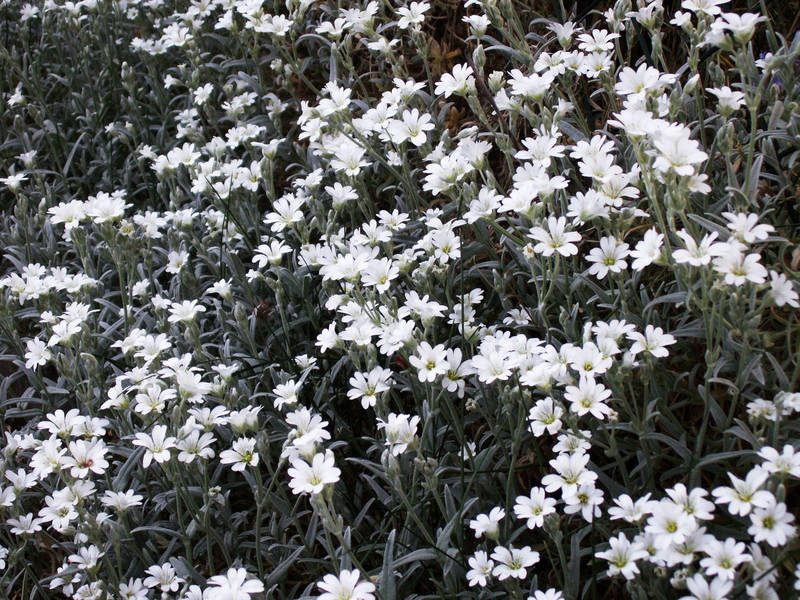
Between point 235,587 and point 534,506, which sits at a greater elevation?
point 235,587

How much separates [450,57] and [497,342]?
2.33m

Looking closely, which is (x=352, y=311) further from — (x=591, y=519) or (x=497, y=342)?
(x=591, y=519)

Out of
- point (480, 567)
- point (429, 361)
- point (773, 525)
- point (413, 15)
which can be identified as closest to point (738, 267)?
point (773, 525)

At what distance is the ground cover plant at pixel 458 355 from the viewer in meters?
2.26

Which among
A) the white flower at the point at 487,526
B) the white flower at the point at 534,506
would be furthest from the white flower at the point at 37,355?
the white flower at the point at 534,506

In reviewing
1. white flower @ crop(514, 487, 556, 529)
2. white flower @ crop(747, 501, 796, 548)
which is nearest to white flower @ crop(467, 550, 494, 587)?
white flower @ crop(514, 487, 556, 529)

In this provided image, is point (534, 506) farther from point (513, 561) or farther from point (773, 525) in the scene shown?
point (773, 525)

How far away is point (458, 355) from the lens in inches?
101

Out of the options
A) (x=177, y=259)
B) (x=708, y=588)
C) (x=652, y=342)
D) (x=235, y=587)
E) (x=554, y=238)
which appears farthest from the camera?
(x=177, y=259)

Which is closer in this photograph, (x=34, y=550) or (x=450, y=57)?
(x=34, y=550)

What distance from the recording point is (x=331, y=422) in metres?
3.18

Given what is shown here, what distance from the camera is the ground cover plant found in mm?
2256

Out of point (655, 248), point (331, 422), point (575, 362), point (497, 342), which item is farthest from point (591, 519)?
point (331, 422)

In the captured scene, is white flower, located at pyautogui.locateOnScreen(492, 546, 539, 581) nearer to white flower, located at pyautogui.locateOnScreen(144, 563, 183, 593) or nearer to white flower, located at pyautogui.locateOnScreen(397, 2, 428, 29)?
white flower, located at pyautogui.locateOnScreen(144, 563, 183, 593)
